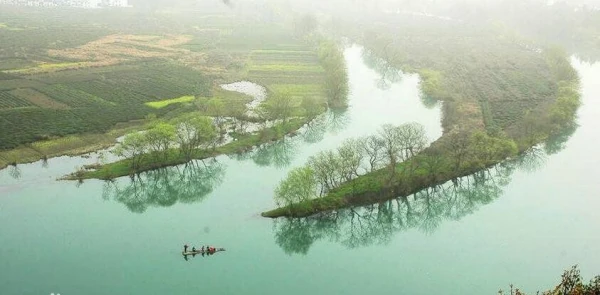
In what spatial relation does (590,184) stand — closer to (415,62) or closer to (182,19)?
(415,62)

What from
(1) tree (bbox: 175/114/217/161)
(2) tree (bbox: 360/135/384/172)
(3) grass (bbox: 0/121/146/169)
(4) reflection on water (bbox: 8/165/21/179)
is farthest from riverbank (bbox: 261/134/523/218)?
(4) reflection on water (bbox: 8/165/21/179)

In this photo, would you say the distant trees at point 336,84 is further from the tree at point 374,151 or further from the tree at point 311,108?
the tree at point 374,151

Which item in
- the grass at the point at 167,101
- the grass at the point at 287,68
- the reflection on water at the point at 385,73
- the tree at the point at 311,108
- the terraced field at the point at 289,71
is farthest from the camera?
the grass at the point at 287,68

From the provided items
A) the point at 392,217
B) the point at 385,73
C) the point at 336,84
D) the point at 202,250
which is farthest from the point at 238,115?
the point at 385,73

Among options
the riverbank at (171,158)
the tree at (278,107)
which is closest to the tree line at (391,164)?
the riverbank at (171,158)

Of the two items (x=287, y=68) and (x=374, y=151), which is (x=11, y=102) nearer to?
(x=287, y=68)

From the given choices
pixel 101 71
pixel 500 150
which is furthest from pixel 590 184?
pixel 101 71
